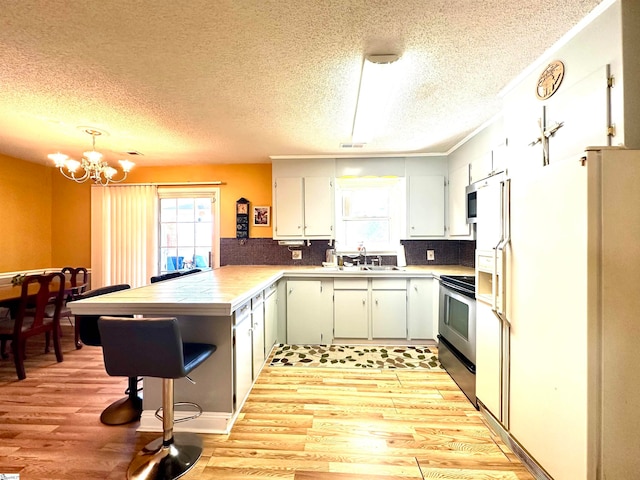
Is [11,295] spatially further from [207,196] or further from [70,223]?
[207,196]

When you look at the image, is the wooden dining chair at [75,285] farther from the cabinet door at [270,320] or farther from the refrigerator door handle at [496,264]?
the refrigerator door handle at [496,264]

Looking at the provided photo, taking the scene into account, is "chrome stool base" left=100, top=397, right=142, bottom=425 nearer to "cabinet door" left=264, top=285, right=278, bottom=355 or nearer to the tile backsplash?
"cabinet door" left=264, top=285, right=278, bottom=355

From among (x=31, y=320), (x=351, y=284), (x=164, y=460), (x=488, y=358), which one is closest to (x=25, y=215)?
(x=31, y=320)

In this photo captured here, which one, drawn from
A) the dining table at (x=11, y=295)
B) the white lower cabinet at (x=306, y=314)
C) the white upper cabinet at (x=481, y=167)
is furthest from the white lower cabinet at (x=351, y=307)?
the dining table at (x=11, y=295)

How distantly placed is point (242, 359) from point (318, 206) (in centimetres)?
211

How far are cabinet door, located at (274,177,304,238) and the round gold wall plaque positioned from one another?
249 cm

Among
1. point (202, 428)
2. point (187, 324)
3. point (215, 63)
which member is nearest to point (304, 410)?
point (202, 428)

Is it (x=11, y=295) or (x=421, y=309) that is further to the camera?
(x=421, y=309)

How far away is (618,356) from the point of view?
3.76ft

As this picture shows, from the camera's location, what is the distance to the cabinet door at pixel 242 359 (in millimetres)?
1896

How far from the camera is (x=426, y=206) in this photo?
3.55m

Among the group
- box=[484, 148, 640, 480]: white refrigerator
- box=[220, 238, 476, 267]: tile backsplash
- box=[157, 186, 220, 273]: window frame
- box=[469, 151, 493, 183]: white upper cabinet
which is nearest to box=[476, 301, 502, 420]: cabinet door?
box=[484, 148, 640, 480]: white refrigerator

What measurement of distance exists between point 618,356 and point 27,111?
418 cm

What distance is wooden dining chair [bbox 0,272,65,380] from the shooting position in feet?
8.15
